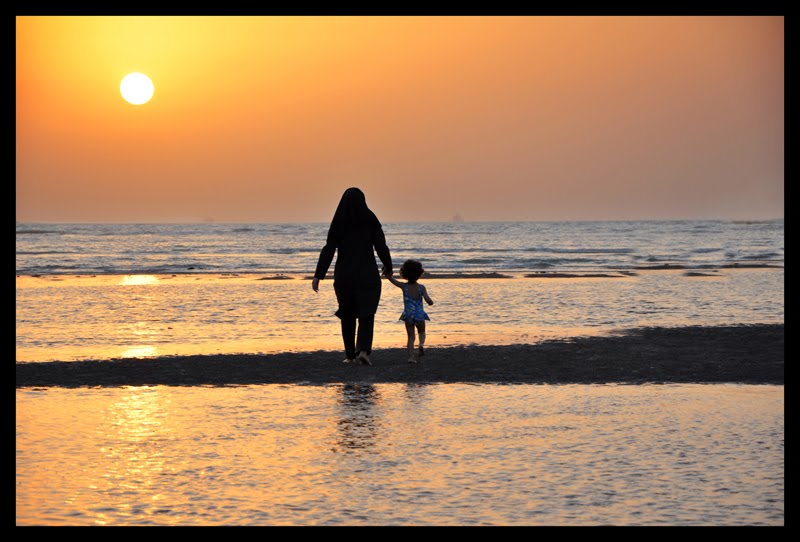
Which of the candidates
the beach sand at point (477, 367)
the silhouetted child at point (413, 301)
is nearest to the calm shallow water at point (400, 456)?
the beach sand at point (477, 367)

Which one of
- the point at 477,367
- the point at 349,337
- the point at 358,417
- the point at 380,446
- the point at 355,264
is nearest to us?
the point at 380,446

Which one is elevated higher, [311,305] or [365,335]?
[365,335]

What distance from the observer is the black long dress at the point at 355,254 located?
11992mm

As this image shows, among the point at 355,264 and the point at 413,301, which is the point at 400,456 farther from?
the point at 413,301

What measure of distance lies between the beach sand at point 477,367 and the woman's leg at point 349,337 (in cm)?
18

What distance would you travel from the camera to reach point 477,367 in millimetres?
11578

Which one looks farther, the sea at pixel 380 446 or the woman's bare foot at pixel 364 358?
the woman's bare foot at pixel 364 358

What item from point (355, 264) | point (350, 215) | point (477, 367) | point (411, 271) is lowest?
point (477, 367)

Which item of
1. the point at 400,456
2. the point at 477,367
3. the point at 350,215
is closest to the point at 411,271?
the point at 350,215

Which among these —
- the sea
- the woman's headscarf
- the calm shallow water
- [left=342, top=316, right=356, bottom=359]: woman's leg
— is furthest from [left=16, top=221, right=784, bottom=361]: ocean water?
the calm shallow water

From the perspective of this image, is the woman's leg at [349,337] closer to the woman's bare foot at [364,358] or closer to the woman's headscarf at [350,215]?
the woman's bare foot at [364,358]

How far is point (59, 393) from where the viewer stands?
9.81 metres

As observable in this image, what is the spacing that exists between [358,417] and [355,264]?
3.85 meters

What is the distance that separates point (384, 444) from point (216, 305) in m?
14.4
